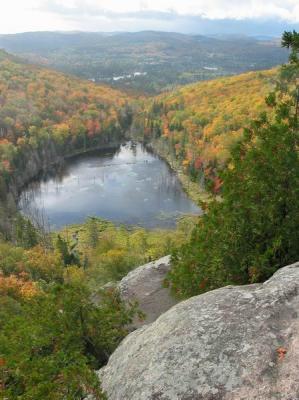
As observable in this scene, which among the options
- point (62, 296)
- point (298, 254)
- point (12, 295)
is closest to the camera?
point (298, 254)

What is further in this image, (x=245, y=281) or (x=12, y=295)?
(x=12, y=295)

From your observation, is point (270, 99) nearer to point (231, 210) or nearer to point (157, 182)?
point (231, 210)

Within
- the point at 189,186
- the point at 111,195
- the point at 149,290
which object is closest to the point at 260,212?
the point at 149,290

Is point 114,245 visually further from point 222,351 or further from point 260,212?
point 222,351

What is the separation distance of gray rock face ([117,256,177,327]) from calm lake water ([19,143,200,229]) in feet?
285

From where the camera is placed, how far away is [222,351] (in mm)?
14484

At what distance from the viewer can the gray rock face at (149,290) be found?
1383 inches

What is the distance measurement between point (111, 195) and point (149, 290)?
117m

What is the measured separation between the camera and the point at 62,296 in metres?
22.8

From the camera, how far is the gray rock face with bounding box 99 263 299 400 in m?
13.4

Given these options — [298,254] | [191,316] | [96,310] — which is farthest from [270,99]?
[96,310]

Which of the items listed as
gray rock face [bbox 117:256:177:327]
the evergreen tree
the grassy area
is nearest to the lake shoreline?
the grassy area

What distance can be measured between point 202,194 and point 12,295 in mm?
91955

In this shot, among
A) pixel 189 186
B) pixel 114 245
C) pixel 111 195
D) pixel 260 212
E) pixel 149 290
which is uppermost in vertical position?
pixel 260 212
